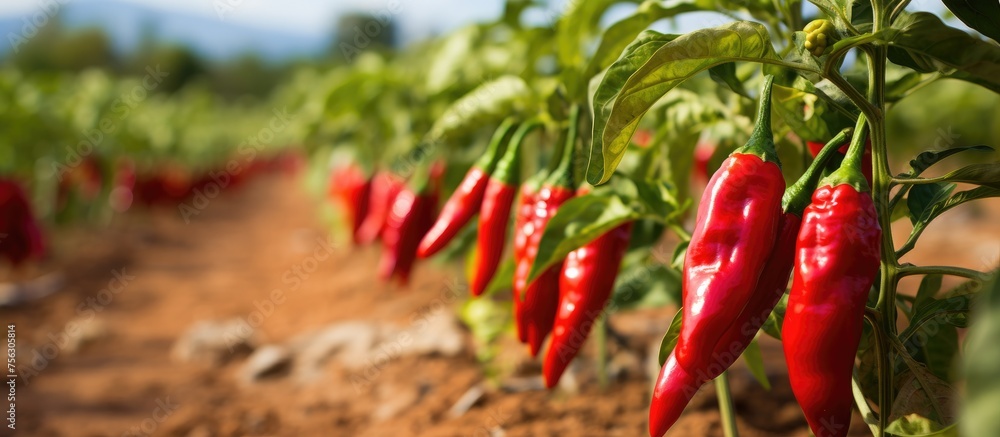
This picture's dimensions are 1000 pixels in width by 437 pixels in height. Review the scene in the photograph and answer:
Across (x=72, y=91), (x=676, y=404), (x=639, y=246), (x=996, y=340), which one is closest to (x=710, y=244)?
(x=676, y=404)

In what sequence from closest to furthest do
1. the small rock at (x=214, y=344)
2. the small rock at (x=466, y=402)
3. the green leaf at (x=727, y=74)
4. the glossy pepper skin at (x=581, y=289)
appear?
1. the green leaf at (x=727, y=74)
2. the glossy pepper skin at (x=581, y=289)
3. the small rock at (x=466, y=402)
4. the small rock at (x=214, y=344)

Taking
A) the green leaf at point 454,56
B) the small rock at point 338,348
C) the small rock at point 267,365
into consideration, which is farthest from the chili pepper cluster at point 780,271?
the small rock at point 267,365

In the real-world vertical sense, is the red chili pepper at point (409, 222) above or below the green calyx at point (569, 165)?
below

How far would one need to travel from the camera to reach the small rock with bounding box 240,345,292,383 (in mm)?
4172

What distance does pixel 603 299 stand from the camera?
1.76 metres

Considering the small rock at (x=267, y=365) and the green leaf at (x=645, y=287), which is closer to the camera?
the green leaf at (x=645, y=287)

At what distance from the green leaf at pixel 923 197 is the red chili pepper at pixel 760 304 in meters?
0.25

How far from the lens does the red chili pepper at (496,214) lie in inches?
80.6

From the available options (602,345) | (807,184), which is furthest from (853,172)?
(602,345)

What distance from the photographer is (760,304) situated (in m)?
1.23

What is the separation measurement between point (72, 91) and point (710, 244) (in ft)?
33.6

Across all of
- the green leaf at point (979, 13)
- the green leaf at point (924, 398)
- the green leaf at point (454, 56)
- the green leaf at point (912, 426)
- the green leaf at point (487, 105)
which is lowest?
the green leaf at point (912, 426)

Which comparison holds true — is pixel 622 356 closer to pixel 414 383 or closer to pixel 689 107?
pixel 414 383

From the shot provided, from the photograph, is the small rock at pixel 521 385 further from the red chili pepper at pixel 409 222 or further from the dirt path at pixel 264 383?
the red chili pepper at pixel 409 222
